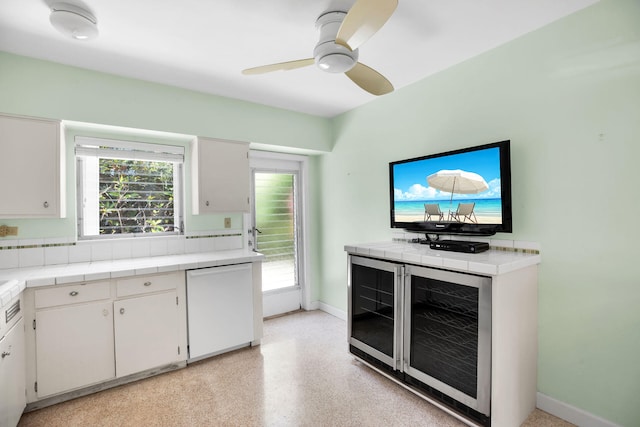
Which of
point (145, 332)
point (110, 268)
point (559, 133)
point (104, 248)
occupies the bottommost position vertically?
point (145, 332)

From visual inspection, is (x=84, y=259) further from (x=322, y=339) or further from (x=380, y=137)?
(x=380, y=137)

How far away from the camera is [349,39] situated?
156cm

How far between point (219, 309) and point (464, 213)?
2274mm

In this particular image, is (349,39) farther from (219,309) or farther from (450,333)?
(219,309)

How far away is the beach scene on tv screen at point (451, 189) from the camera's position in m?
2.20

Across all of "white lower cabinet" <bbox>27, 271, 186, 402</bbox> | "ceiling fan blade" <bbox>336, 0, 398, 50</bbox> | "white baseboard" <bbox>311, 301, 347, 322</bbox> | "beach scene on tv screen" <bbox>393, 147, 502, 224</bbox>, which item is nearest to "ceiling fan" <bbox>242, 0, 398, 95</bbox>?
"ceiling fan blade" <bbox>336, 0, 398, 50</bbox>

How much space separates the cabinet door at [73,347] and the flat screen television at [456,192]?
2596 mm

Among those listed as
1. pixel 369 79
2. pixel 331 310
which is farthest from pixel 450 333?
pixel 331 310

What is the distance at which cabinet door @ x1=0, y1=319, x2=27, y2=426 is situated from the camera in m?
1.64

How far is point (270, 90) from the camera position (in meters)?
3.02

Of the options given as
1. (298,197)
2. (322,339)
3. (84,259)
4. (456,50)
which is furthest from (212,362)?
(456,50)

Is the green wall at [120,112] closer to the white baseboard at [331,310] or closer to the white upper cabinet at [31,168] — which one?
the white upper cabinet at [31,168]

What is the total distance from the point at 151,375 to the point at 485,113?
345 cm

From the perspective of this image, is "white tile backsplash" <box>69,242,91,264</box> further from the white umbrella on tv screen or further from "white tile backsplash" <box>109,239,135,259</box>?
the white umbrella on tv screen
